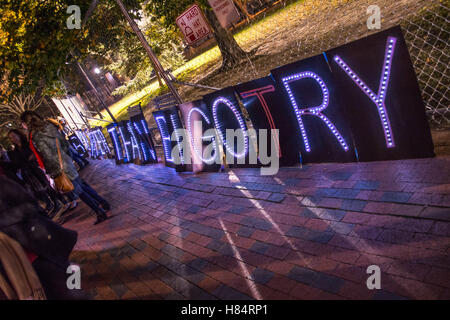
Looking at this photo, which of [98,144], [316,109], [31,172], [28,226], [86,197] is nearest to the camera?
[28,226]

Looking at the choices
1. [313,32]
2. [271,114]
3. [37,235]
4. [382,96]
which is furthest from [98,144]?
[382,96]

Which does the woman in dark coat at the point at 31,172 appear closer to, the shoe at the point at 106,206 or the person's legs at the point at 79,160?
the shoe at the point at 106,206

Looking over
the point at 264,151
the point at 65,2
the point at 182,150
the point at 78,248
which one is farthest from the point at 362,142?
the point at 65,2

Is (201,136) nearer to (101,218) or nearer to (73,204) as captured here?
(101,218)

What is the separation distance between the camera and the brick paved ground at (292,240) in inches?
93.4

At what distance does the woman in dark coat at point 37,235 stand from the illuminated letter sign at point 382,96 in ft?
12.1

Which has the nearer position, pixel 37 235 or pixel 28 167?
pixel 37 235

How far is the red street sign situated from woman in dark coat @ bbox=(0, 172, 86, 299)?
5.54 meters

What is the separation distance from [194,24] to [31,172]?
597cm

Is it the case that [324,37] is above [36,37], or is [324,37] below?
below

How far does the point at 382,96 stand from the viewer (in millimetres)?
3352

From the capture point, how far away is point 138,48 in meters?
18.3

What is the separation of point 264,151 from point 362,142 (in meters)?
1.70

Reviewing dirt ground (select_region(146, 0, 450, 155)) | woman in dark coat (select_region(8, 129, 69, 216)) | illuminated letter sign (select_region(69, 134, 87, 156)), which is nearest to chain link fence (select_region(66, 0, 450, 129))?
→ dirt ground (select_region(146, 0, 450, 155))
